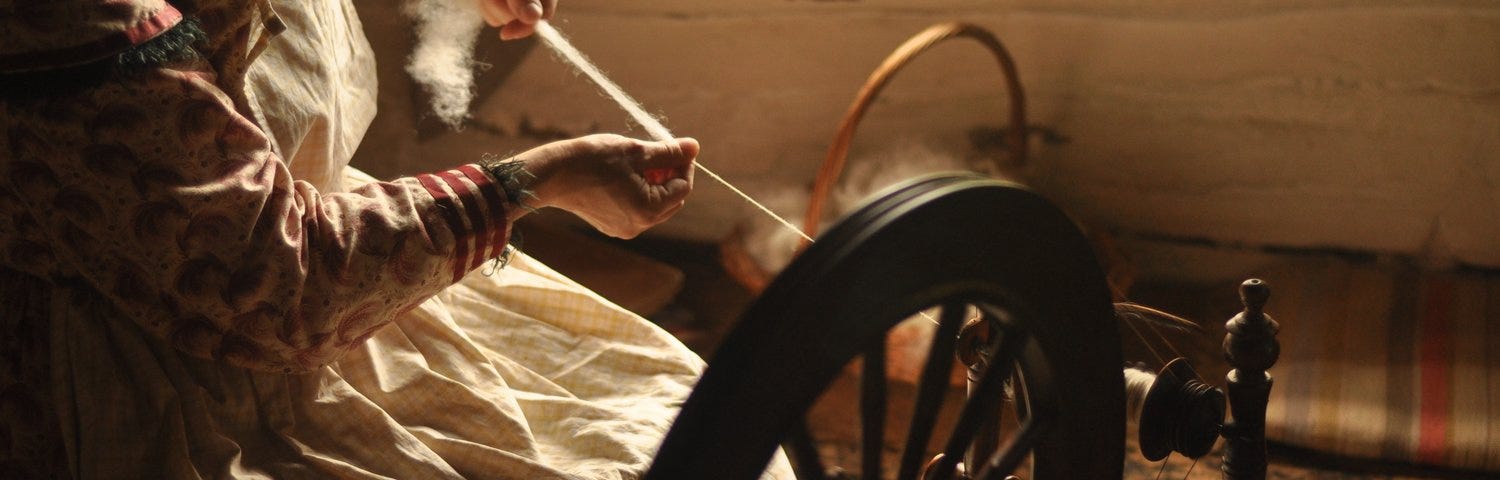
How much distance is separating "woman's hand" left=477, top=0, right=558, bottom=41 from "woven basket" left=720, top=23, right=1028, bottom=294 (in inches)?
17.1

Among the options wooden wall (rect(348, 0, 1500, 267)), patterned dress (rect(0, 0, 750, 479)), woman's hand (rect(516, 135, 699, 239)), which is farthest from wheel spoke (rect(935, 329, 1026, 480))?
wooden wall (rect(348, 0, 1500, 267))

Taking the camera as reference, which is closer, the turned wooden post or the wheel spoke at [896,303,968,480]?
the wheel spoke at [896,303,968,480]

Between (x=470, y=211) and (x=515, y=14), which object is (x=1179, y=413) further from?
Result: (x=515, y=14)

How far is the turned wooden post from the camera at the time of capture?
107 centimetres

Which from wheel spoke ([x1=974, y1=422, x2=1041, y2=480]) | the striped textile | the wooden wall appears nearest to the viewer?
wheel spoke ([x1=974, y1=422, x2=1041, y2=480])

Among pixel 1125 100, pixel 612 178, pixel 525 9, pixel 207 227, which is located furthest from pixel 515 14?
pixel 1125 100

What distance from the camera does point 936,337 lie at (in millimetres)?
809

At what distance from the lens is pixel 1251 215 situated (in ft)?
8.18

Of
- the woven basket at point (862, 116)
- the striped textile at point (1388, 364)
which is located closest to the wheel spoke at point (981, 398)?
the woven basket at point (862, 116)

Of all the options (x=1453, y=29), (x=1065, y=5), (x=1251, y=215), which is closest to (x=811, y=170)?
(x=1065, y=5)

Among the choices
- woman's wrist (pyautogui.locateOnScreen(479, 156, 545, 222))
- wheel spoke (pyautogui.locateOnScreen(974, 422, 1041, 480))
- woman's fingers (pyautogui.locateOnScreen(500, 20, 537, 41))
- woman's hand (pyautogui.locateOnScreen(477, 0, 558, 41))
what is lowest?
wheel spoke (pyautogui.locateOnScreen(974, 422, 1041, 480))

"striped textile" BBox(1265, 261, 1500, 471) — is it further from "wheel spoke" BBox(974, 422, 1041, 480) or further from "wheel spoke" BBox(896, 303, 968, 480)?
"wheel spoke" BBox(896, 303, 968, 480)

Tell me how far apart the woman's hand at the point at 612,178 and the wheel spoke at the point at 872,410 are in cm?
38

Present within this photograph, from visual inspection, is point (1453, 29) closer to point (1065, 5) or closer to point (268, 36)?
point (1065, 5)
